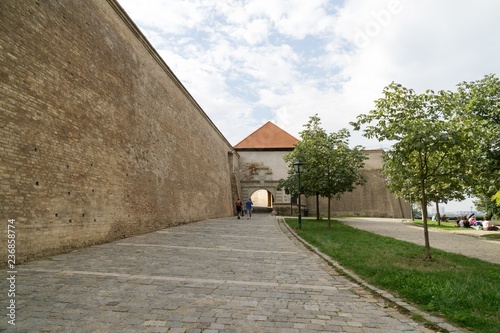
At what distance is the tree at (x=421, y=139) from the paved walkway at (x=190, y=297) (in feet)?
12.5

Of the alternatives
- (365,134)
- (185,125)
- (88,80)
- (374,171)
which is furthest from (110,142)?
(374,171)

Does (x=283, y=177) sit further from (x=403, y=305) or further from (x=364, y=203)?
(x=403, y=305)

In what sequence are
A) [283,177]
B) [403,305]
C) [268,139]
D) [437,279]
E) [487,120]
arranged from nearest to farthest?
[403,305] < [437,279] < [487,120] < [283,177] < [268,139]

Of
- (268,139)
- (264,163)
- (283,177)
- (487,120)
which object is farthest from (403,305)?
(268,139)

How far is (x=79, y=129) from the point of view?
8766 mm

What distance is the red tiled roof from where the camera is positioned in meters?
41.6

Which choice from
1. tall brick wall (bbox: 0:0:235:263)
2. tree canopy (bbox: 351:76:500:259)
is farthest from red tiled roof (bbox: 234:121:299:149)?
tree canopy (bbox: 351:76:500:259)

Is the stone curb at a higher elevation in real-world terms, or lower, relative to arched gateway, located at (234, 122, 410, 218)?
lower

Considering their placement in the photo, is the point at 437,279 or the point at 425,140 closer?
the point at 437,279

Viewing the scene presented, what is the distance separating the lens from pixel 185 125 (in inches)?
786

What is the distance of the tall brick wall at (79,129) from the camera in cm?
658

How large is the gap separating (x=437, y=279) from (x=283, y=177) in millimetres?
33450

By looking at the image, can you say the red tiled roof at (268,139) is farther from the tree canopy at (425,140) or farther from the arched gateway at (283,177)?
the tree canopy at (425,140)

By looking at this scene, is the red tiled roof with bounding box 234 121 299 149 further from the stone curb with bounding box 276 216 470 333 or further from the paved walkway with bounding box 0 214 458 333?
the stone curb with bounding box 276 216 470 333
